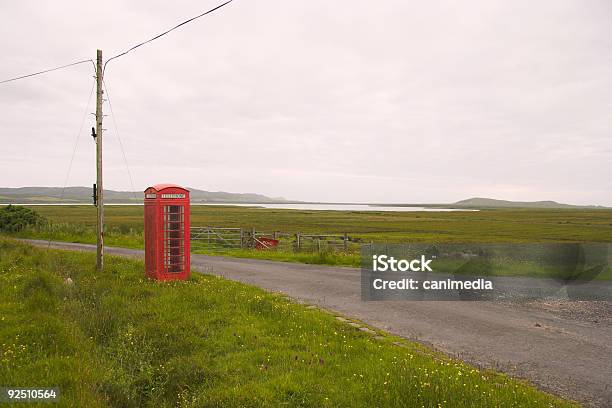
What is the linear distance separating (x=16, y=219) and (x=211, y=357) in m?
34.8

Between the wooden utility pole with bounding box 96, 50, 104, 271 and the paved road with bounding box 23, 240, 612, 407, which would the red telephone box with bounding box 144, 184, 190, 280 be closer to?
the wooden utility pole with bounding box 96, 50, 104, 271

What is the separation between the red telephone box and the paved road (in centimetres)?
281

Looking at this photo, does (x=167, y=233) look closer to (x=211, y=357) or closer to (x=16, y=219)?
(x=211, y=357)

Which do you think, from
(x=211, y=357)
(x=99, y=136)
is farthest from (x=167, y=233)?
(x=211, y=357)

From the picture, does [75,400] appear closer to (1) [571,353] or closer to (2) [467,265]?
(1) [571,353]

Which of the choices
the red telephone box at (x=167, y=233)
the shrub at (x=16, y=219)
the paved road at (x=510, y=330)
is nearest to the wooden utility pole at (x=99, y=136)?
the red telephone box at (x=167, y=233)

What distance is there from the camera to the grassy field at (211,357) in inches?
228

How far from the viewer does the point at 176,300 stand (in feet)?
35.3

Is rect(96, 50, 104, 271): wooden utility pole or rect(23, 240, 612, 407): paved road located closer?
rect(23, 240, 612, 407): paved road

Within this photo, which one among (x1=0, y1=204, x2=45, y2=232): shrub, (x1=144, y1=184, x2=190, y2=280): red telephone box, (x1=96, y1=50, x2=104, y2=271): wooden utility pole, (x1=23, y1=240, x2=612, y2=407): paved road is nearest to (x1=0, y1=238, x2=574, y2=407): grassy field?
(x1=23, y1=240, x2=612, y2=407): paved road

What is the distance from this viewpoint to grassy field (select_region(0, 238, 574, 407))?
5.79m

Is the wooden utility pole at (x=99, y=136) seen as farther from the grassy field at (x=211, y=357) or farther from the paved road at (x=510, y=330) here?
the paved road at (x=510, y=330)

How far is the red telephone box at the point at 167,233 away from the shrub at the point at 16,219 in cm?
2641

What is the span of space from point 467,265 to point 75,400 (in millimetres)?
15919
